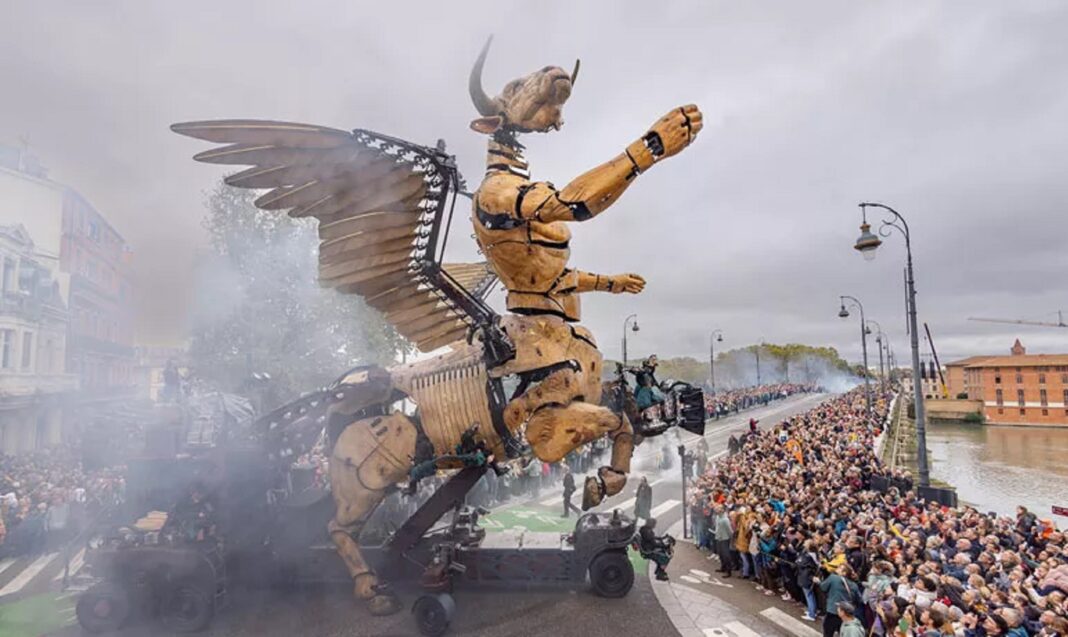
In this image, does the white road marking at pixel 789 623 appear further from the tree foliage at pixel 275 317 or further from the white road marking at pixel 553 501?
the tree foliage at pixel 275 317

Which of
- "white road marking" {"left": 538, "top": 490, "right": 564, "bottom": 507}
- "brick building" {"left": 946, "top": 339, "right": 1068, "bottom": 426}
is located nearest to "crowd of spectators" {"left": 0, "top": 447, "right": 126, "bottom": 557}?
"white road marking" {"left": 538, "top": 490, "right": 564, "bottom": 507}

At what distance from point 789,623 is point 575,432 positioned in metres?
4.25

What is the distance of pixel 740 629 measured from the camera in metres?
6.40

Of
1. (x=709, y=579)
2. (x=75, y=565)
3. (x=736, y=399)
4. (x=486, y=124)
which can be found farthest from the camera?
(x=736, y=399)

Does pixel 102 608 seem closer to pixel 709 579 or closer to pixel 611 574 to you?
pixel 611 574

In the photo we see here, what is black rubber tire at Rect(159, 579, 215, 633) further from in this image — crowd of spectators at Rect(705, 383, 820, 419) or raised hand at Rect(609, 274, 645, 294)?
crowd of spectators at Rect(705, 383, 820, 419)

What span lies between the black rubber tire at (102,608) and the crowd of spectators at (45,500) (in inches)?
151

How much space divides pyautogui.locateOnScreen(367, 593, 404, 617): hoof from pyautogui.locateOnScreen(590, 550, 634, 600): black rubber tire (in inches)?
89.9

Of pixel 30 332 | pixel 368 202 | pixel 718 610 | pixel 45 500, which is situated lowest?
pixel 718 610

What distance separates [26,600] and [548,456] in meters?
7.64

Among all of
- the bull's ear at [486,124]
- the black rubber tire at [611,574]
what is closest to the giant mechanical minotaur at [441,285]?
the bull's ear at [486,124]

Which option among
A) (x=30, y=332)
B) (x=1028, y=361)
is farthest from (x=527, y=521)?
(x=1028, y=361)

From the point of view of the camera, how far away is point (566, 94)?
17.6 ft

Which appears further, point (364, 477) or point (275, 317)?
point (275, 317)
